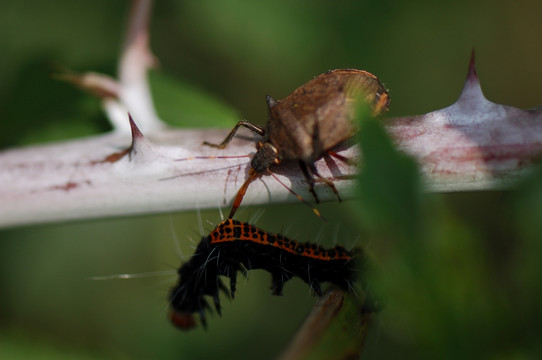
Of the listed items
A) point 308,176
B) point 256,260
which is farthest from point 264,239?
point 308,176

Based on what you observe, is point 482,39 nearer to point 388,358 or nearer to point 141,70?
point 388,358

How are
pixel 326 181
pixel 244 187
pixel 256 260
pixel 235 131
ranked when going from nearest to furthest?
pixel 326 181 → pixel 244 187 → pixel 235 131 → pixel 256 260

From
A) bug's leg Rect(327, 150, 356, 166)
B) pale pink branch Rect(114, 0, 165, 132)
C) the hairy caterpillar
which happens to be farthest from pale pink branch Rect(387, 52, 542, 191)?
pale pink branch Rect(114, 0, 165, 132)

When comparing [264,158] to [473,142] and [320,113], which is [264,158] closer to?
[320,113]

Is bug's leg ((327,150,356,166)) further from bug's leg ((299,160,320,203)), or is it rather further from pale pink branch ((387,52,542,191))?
pale pink branch ((387,52,542,191))

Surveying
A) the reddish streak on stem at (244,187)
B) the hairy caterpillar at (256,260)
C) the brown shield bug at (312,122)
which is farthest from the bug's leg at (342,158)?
the hairy caterpillar at (256,260)

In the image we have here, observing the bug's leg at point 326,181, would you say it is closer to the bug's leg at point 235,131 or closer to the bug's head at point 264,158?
the bug's head at point 264,158
